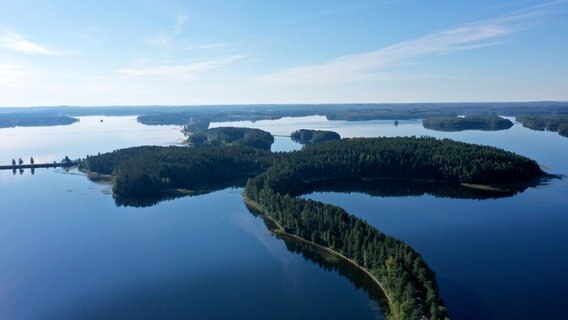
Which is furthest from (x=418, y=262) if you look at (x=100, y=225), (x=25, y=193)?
(x=25, y=193)

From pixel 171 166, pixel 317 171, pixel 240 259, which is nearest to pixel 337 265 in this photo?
pixel 240 259

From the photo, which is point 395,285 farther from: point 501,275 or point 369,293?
point 501,275

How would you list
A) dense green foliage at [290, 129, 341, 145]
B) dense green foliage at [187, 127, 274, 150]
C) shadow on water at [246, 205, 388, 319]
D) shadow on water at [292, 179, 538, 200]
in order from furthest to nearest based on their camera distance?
dense green foliage at [290, 129, 341, 145] < dense green foliage at [187, 127, 274, 150] < shadow on water at [292, 179, 538, 200] < shadow on water at [246, 205, 388, 319]

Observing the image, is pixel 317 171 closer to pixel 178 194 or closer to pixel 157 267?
pixel 178 194

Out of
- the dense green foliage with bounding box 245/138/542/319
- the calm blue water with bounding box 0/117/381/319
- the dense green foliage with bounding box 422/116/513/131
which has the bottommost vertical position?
the calm blue water with bounding box 0/117/381/319

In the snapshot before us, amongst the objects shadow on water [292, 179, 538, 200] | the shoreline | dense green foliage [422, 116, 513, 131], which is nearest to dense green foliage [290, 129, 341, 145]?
shadow on water [292, 179, 538, 200]

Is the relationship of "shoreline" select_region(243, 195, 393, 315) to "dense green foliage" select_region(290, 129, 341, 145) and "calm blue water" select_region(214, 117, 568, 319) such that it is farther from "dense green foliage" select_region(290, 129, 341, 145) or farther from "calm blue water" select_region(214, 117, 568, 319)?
"dense green foliage" select_region(290, 129, 341, 145)

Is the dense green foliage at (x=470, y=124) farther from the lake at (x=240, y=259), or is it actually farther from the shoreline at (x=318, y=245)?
the shoreline at (x=318, y=245)
